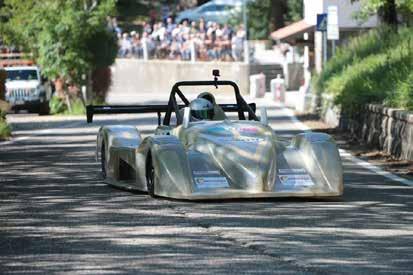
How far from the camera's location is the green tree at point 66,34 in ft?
146

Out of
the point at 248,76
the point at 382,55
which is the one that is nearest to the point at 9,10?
the point at 248,76

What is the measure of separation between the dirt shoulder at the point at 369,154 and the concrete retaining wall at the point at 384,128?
0.40ft

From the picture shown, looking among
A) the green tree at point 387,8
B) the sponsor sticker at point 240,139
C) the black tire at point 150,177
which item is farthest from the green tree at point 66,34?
the sponsor sticker at point 240,139

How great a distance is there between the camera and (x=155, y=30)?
6444 cm

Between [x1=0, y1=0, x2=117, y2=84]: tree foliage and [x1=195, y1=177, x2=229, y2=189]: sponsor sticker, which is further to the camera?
[x1=0, y1=0, x2=117, y2=84]: tree foliage

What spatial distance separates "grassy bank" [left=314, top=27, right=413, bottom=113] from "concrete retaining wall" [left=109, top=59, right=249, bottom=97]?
2090 centimetres

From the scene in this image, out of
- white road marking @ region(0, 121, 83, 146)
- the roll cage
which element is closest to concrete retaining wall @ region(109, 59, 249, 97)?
white road marking @ region(0, 121, 83, 146)

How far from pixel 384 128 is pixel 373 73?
6.11 m

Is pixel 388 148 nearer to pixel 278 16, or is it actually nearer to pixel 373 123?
pixel 373 123

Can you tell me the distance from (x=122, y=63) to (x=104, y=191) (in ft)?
173

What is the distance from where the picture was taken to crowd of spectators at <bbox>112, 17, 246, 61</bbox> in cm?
6100

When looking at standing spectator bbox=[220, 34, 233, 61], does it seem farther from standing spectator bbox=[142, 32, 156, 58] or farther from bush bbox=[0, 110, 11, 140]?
bush bbox=[0, 110, 11, 140]

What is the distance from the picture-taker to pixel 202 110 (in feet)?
51.9

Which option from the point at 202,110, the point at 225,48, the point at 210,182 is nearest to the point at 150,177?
the point at 210,182
